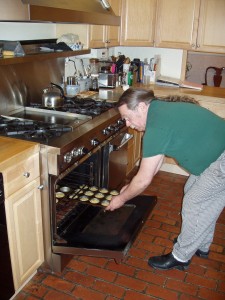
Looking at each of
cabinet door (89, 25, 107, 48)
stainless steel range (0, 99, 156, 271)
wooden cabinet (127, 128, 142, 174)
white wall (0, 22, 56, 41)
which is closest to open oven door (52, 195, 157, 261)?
stainless steel range (0, 99, 156, 271)

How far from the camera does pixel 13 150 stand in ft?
4.93

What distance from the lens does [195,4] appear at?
2.92 metres

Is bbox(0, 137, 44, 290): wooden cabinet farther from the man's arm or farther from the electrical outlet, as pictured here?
the electrical outlet

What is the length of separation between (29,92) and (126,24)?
137 centimetres

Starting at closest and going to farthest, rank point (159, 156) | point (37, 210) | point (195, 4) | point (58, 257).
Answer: point (159, 156) < point (37, 210) < point (58, 257) < point (195, 4)

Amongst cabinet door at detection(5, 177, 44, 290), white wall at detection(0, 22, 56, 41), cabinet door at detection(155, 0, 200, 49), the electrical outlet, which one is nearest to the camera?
cabinet door at detection(5, 177, 44, 290)

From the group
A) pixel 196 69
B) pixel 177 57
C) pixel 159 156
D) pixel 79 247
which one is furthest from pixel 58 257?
pixel 196 69

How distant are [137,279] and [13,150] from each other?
3.63 feet

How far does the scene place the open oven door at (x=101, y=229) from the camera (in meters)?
1.63

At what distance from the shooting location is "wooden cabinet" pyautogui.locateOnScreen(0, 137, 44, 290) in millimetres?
1453

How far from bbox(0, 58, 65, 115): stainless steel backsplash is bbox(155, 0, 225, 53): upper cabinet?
1.20 metres

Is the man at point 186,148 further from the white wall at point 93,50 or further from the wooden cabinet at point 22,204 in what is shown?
the white wall at point 93,50

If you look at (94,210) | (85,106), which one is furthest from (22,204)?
(85,106)

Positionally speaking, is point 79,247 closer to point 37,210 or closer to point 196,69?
point 37,210
